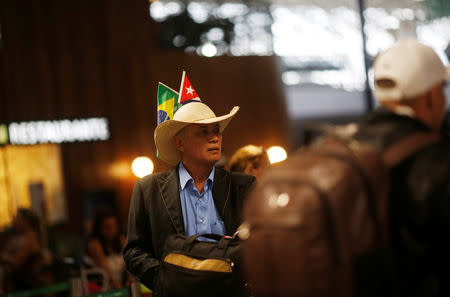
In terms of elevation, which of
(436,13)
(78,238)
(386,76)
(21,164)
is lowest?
(78,238)

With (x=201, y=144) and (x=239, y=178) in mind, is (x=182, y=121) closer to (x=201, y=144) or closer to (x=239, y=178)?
(x=201, y=144)

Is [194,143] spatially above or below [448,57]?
below

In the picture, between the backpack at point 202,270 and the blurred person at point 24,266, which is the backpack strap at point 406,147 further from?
the blurred person at point 24,266

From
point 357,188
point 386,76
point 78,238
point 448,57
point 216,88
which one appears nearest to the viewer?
point 357,188

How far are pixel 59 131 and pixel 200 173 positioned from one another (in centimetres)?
749

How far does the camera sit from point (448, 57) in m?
5.59

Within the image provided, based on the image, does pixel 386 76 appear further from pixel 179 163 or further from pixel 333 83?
pixel 333 83

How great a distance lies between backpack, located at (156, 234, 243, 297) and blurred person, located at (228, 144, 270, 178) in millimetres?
1303

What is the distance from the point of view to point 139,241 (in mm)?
2943

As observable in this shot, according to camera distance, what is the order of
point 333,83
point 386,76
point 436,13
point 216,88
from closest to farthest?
point 386,76 < point 436,13 < point 216,88 < point 333,83

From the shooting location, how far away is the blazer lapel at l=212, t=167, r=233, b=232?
2891 millimetres

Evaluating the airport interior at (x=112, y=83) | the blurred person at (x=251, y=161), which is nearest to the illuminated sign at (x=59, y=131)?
the airport interior at (x=112, y=83)

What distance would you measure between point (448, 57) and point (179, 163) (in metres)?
3.39

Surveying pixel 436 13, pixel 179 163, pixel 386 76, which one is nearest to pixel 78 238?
pixel 436 13
